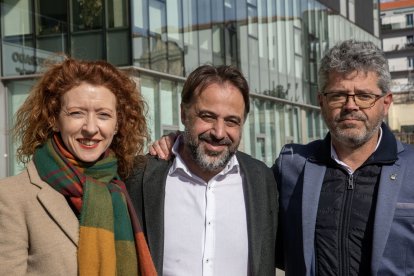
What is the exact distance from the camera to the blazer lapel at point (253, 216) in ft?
10.9

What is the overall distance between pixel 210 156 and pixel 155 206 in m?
0.40

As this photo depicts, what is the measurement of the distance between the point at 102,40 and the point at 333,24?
1610 cm

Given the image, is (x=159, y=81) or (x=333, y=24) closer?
(x=159, y=81)

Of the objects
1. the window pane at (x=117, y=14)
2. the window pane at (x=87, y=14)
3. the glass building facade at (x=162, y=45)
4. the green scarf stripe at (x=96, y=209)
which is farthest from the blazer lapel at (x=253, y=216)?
the window pane at (x=87, y=14)

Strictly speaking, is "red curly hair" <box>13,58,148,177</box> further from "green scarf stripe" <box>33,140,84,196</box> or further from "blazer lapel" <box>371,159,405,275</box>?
"blazer lapel" <box>371,159,405,275</box>

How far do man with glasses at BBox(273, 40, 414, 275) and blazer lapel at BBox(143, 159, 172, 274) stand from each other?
2.39ft

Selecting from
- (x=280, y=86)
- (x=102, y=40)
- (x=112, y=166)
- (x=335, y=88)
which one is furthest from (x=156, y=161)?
(x=280, y=86)

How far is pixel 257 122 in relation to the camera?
21.2 metres

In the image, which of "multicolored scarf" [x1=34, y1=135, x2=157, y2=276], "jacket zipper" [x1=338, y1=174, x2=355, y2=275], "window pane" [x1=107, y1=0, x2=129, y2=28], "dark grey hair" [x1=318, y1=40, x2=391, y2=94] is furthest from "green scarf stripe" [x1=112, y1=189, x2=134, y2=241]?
"window pane" [x1=107, y1=0, x2=129, y2=28]

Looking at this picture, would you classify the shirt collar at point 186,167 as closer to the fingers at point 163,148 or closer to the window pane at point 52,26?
the fingers at point 163,148

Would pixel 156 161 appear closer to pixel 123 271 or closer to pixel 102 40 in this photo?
pixel 123 271

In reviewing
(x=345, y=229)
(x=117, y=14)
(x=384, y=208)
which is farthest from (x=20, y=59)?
(x=384, y=208)

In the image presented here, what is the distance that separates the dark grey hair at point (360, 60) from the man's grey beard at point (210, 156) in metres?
0.69

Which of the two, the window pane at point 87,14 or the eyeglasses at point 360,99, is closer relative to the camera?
the eyeglasses at point 360,99
